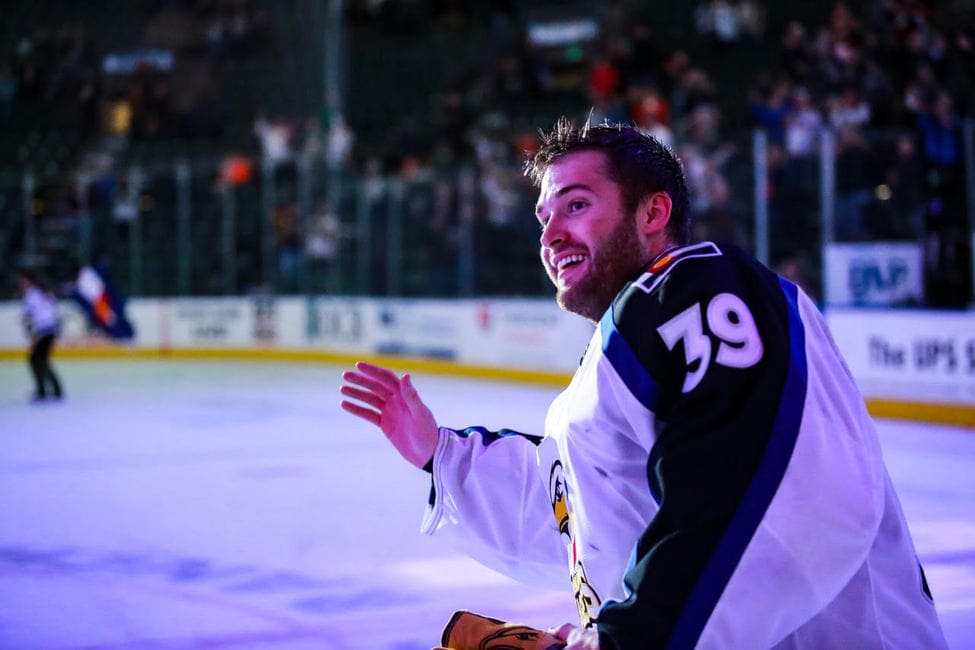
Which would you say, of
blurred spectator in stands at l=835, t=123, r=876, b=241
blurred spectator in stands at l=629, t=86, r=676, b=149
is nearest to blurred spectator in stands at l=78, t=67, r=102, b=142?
blurred spectator in stands at l=629, t=86, r=676, b=149

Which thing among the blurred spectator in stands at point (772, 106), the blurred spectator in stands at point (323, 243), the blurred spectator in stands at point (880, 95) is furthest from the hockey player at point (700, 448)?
the blurred spectator in stands at point (323, 243)

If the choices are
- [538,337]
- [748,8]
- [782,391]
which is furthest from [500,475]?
[748,8]

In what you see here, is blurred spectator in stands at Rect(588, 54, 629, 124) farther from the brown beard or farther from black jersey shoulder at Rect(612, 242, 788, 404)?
black jersey shoulder at Rect(612, 242, 788, 404)

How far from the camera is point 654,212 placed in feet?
6.09

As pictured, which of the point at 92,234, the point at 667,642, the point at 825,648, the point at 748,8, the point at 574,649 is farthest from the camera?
the point at 92,234

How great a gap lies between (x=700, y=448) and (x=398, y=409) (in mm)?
877

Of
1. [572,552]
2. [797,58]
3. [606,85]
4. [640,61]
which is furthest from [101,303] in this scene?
[572,552]

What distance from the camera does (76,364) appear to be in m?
17.0

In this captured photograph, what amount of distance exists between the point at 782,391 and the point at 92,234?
1635 cm

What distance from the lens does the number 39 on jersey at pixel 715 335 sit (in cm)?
148

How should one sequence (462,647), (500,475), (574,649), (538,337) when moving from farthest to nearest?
(538,337) → (500,475) → (462,647) → (574,649)

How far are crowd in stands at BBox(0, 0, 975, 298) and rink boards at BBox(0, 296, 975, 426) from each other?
899 millimetres

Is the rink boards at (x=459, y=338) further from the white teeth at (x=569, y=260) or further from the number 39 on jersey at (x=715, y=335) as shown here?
the number 39 on jersey at (x=715, y=335)

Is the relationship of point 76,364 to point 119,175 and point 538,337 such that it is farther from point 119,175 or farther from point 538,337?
point 538,337
